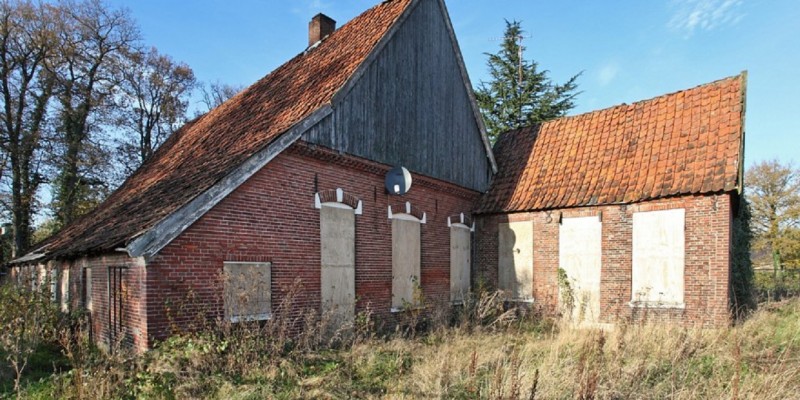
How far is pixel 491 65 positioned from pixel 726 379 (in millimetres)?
25367

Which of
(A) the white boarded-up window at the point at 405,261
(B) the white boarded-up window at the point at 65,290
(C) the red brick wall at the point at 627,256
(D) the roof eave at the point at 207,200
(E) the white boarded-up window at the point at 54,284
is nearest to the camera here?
(D) the roof eave at the point at 207,200

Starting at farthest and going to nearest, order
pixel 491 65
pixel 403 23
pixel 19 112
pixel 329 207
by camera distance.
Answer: pixel 491 65
pixel 19 112
pixel 403 23
pixel 329 207

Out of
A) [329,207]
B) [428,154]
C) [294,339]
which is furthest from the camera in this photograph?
[428,154]

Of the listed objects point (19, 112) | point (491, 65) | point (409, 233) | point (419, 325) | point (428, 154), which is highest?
point (491, 65)

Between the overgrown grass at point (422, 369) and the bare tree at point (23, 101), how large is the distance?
17.7 m

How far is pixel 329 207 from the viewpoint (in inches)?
395

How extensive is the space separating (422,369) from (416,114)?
7222 mm

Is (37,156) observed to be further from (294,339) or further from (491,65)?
(491,65)

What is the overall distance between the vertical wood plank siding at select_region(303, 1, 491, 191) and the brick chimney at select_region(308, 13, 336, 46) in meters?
3.82

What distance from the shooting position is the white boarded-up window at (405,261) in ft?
38.1

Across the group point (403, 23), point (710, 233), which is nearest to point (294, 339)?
point (403, 23)

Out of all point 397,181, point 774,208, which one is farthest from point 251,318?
point 774,208

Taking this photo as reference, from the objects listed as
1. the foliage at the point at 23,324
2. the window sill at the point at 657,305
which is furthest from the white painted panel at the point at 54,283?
the window sill at the point at 657,305

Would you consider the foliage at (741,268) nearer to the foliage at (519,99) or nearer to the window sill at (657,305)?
the window sill at (657,305)
